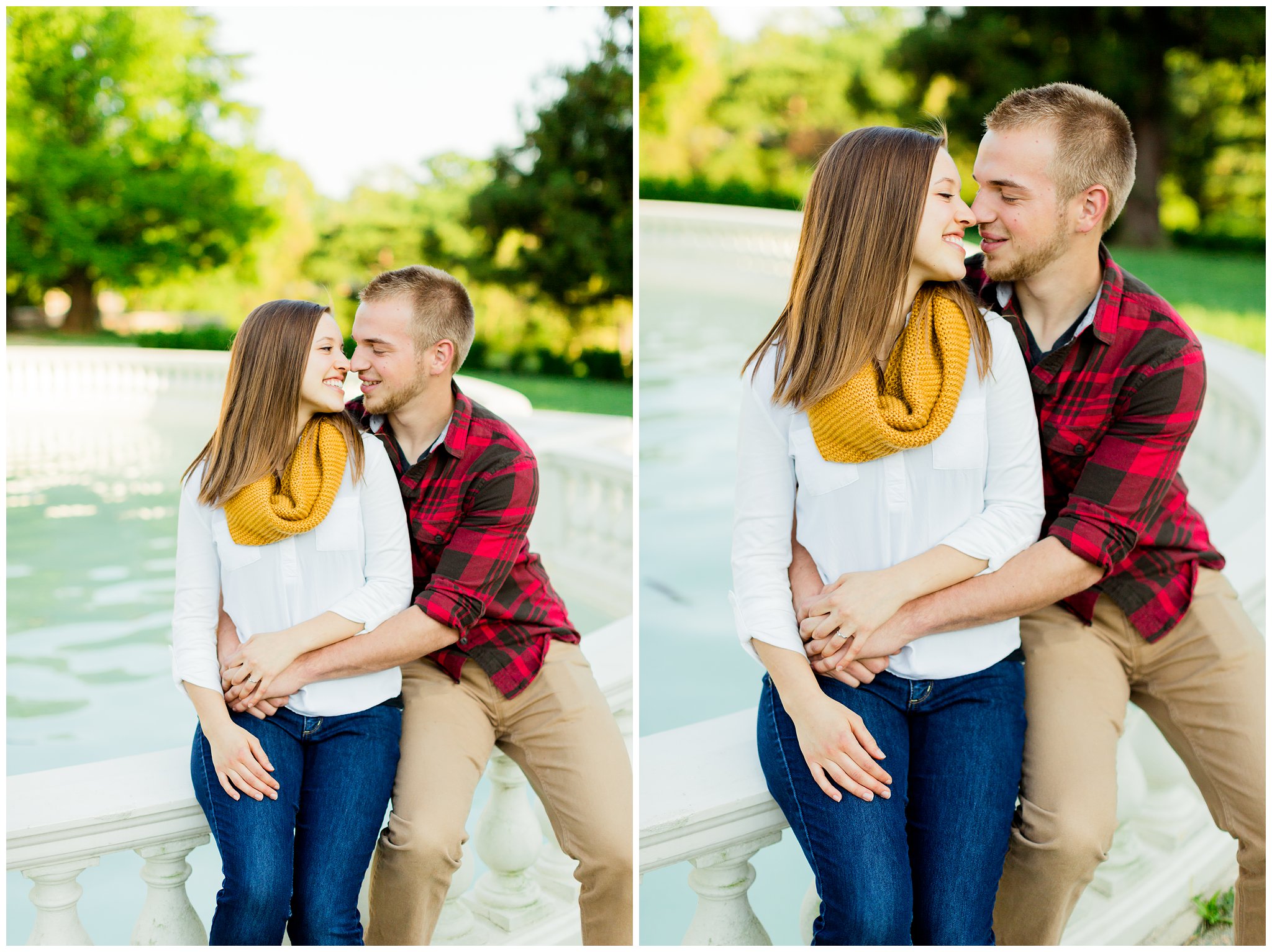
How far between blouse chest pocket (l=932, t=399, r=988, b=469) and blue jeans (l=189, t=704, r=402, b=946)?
123cm

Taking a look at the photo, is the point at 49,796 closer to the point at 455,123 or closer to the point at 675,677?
the point at 675,677

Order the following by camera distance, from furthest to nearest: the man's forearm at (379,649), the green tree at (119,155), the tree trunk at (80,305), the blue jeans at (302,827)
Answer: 1. the tree trunk at (80,305)
2. the green tree at (119,155)
3. the man's forearm at (379,649)
4. the blue jeans at (302,827)

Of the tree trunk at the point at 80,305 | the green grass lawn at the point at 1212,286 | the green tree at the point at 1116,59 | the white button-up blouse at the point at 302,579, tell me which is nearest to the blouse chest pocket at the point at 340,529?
the white button-up blouse at the point at 302,579

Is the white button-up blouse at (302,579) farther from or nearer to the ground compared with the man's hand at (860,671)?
farther from the ground

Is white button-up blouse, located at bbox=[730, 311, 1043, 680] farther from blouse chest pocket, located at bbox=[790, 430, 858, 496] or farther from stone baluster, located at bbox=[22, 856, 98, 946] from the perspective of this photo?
stone baluster, located at bbox=[22, 856, 98, 946]

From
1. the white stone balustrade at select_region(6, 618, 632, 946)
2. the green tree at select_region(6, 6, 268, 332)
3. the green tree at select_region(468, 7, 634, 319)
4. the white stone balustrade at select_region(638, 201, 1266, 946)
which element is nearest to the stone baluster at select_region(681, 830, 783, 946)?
the white stone balustrade at select_region(638, 201, 1266, 946)

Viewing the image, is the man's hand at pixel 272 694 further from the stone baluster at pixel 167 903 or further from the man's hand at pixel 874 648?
the man's hand at pixel 874 648

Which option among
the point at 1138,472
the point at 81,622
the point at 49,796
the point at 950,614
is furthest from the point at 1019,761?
the point at 81,622

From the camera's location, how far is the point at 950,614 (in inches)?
76.9

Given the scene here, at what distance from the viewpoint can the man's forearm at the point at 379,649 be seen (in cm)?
207

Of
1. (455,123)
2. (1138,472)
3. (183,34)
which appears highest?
(183,34)

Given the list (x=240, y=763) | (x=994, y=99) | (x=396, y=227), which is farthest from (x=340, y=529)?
(x=396, y=227)

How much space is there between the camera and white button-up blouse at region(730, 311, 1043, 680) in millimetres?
1978

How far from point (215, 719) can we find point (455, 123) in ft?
62.2
